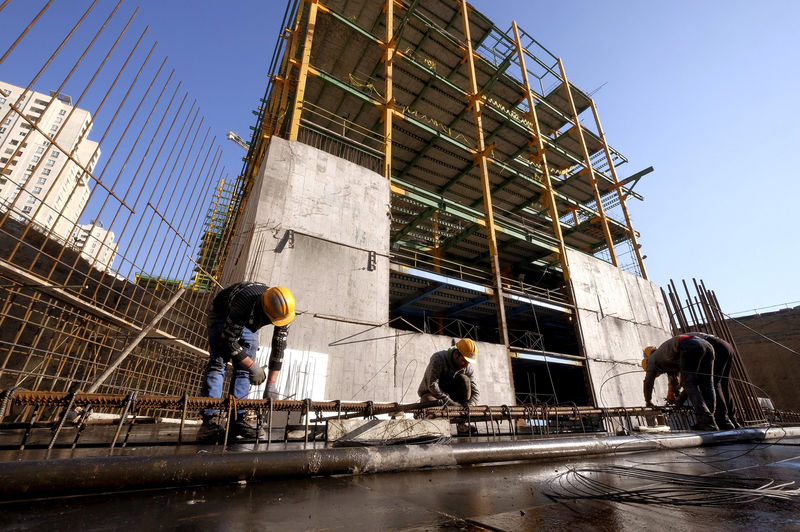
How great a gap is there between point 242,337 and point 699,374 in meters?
6.92

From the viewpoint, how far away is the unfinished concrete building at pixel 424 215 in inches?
334

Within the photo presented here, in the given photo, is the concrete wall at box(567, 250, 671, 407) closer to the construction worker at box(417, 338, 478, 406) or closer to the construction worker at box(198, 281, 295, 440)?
the construction worker at box(417, 338, 478, 406)

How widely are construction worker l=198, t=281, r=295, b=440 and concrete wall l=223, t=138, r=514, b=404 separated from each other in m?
3.36

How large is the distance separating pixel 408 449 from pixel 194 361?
7158mm

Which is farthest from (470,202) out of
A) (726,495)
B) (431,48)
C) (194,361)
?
(726,495)

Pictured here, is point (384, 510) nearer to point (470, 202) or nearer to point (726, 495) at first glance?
point (726, 495)

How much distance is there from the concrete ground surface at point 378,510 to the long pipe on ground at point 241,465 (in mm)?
53

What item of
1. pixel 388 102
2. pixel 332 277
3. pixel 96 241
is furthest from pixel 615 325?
pixel 96 241

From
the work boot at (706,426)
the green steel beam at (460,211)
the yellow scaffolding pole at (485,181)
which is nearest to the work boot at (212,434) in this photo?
the work boot at (706,426)

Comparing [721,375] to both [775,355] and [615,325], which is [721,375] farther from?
[775,355]

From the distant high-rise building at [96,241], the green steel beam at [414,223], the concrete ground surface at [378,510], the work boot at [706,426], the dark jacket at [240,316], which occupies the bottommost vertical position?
the concrete ground surface at [378,510]

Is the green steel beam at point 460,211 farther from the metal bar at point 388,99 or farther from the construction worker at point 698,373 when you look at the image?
the construction worker at point 698,373

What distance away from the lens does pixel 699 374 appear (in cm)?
550

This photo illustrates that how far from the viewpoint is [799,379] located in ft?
74.9
